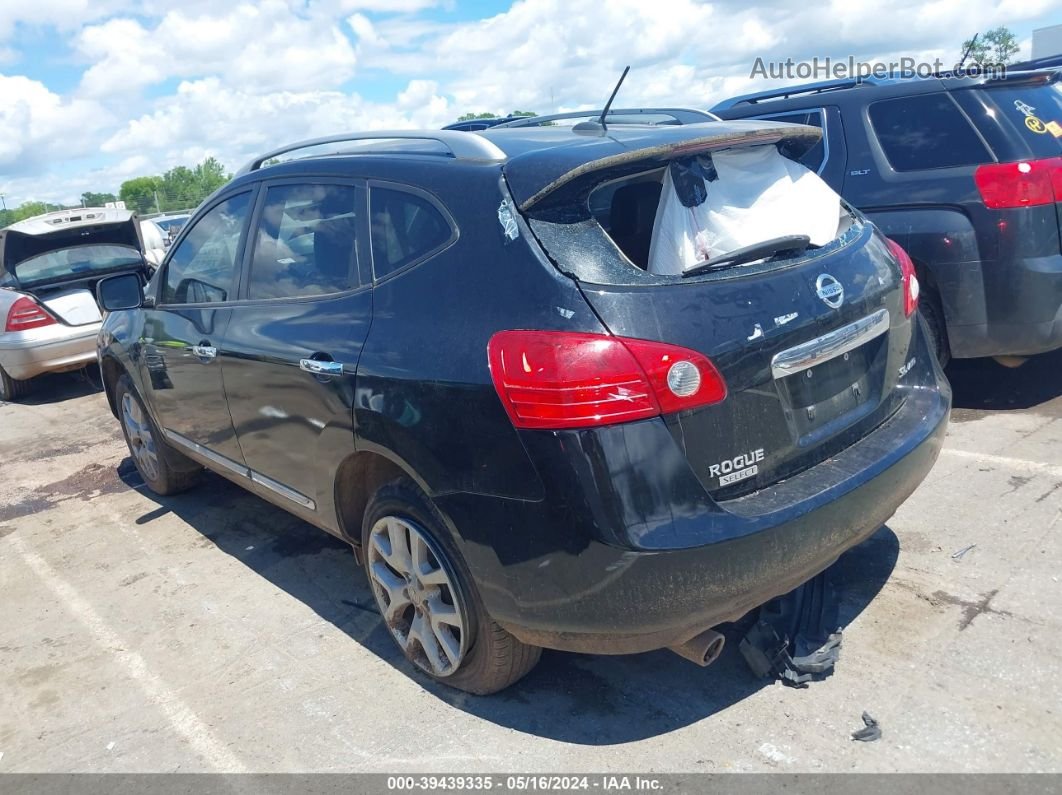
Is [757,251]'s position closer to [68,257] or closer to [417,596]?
[417,596]

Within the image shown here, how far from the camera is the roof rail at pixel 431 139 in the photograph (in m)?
2.88

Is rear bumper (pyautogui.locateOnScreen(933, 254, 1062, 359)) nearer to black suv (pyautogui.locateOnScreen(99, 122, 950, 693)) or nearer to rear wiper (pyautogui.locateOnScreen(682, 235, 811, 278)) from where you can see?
black suv (pyautogui.locateOnScreen(99, 122, 950, 693))

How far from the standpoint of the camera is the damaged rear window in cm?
256

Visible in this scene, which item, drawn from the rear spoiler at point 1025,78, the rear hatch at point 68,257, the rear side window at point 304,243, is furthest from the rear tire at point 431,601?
the rear hatch at point 68,257

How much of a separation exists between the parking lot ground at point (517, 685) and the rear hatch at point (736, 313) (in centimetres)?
81

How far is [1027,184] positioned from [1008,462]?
4.99 ft

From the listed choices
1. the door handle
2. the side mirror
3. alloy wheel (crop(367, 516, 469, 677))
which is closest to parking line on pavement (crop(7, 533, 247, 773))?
alloy wheel (crop(367, 516, 469, 677))

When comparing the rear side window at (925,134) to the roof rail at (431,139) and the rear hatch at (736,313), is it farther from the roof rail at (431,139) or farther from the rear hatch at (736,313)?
the roof rail at (431,139)

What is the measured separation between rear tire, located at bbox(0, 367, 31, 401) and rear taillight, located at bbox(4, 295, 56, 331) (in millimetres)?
634

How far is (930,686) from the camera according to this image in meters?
2.82

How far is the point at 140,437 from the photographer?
17.5 feet

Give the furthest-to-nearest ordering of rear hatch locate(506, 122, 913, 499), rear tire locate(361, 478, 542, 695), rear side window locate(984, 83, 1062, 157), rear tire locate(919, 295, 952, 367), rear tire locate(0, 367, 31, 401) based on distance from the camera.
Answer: rear tire locate(0, 367, 31, 401), rear tire locate(919, 295, 952, 367), rear side window locate(984, 83, 1062, 157), rear tire locate(361, 478, 542, 695), rear hatch locate(506, 122, 913, 499)

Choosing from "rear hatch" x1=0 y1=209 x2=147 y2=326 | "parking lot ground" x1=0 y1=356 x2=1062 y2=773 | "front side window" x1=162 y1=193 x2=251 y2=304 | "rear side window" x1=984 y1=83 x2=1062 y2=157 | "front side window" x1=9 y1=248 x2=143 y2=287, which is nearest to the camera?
"parking lot ground" x1=0 y1=356 x2=1062 y2=773

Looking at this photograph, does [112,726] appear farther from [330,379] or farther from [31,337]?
[31,337]
